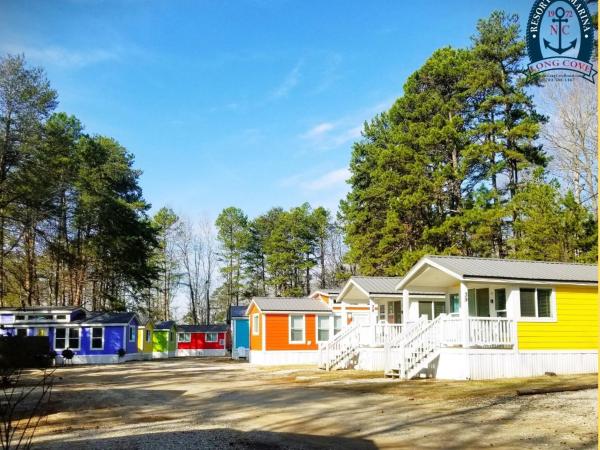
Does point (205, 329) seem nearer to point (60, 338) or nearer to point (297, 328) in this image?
point (60, 338)

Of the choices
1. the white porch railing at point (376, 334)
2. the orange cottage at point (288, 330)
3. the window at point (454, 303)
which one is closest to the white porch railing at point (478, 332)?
the window at point (454, 303)

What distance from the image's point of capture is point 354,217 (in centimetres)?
5053

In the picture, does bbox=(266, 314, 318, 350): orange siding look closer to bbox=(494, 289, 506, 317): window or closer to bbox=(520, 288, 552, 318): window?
bbox=(494, 289, 506, 317): window

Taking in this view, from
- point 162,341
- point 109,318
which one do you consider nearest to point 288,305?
point 109,318

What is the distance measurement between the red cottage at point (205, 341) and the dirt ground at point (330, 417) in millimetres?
38780

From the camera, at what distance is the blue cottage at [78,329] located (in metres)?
40.7

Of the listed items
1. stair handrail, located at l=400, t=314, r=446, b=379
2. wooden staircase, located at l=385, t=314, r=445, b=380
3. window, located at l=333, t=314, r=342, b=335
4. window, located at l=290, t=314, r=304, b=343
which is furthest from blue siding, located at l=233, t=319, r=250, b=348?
stair handrail, located at l=400, t=314, r=446, b=379

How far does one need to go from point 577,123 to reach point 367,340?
17.8m

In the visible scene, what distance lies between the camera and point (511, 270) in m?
21.5

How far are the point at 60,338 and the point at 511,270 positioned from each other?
105 feet

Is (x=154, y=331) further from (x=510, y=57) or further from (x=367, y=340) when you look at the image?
(x=510, y=57)

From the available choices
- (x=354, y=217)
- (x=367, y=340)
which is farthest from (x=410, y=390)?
(x=354, y=217)

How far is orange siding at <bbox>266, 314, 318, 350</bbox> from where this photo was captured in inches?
1405

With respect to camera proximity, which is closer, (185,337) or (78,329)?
(78,329)
